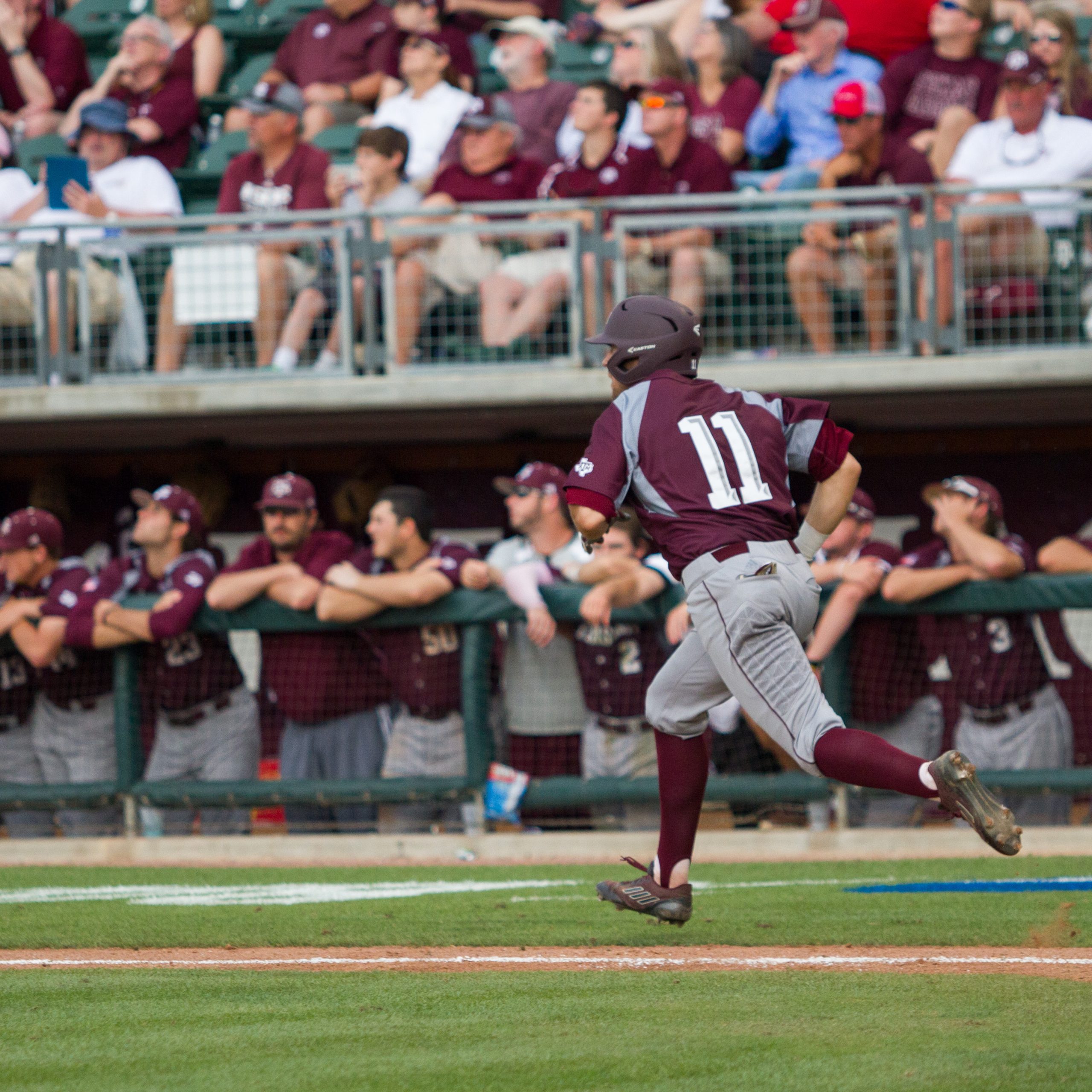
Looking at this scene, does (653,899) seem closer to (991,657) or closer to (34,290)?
(991,657)

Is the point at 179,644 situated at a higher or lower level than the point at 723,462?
lower

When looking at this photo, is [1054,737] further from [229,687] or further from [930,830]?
[229,687]

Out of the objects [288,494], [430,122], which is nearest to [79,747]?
[288,494]

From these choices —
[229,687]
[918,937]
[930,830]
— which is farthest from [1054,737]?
[229,687]

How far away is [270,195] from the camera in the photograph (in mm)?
9430

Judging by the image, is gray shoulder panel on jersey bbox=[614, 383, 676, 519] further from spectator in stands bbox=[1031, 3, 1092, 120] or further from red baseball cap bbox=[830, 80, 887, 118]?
spectator in stands bbox=[1031, 3, 1092, 120]

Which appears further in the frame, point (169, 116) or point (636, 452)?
point (169, 116)

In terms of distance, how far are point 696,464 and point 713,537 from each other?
0.65ft

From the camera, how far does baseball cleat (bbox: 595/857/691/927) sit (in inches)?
183

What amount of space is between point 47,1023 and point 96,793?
4.82 meters

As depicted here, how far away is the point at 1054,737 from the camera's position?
766 centimetres

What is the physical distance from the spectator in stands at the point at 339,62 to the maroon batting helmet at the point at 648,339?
21.6 ft

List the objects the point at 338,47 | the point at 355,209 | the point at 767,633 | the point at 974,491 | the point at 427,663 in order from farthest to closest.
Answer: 1. the point at 338,47
2. the point at 355,209
3. the point at 427,663
4. the point at 974,491
5. the point at 767,633

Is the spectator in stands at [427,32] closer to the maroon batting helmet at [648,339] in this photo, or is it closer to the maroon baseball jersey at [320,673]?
the maroon baseball jersey at [320,673]
